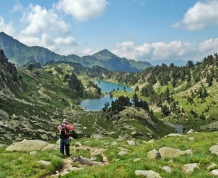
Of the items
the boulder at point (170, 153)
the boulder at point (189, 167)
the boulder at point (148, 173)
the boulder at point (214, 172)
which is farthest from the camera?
the boulder at point (170, 153)

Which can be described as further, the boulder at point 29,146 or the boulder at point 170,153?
the boulder at point 29,146

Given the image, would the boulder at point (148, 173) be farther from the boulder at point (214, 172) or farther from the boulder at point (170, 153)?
the boulder at point (170, 153)

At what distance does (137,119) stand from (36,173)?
308 ft

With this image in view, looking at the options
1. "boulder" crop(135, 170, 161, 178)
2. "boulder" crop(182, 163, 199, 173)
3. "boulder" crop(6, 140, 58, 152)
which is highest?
"boulder" crop(6, 140, 58, 152)

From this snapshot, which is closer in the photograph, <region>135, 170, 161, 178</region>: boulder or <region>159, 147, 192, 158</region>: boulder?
<region>135, 170, 161, 178</region>: boulder

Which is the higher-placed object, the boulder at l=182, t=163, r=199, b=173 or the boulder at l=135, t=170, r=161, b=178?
the boulder at l=135, t=170, r=161, b=178

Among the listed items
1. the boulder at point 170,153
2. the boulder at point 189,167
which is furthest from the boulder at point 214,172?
the boulder at point 170,153

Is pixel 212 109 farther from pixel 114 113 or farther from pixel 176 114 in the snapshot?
pixel 114 113

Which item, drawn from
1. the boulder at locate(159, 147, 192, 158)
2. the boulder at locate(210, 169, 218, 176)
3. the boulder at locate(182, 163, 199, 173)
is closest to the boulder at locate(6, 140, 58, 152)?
the boulder at locate(159, 147, 192, 158)

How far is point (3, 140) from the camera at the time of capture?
3850 cm

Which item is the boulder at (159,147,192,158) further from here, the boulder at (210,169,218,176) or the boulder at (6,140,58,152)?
the boulder at (6,140,58,152)

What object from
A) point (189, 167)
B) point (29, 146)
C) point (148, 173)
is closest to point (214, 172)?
point (189, 167)

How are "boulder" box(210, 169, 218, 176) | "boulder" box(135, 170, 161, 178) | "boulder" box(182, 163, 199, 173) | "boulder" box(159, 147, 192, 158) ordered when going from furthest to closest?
1. "boulder" box(159, 147, 192, 158)
2. "boulder" box(182, 163, 199, 173)
3. "boulder" box(210, 169, 218, 176)
4. "boulder" box(135, 170, 161, 178)

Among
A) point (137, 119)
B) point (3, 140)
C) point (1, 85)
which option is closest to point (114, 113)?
point (137, 119)
